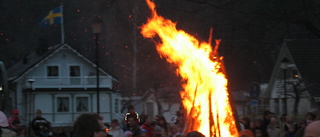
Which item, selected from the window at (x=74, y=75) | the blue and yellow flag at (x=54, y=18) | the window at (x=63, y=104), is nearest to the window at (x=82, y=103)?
the window at (x=63, y=104)

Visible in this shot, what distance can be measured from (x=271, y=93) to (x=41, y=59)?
17.7 meters

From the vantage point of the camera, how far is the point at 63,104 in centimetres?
5422

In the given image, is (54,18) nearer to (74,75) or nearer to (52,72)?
(52,72)

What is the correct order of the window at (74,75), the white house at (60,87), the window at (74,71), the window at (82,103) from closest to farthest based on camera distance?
the white house at (60,87) → the window at (74,71) → the window at (74,75) → the window at (82,103)

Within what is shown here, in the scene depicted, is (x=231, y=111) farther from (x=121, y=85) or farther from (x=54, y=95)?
(x=121, y=85)

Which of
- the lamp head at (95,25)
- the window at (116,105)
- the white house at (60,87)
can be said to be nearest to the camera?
the lamp head at (95,25)

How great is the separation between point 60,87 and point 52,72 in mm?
1449

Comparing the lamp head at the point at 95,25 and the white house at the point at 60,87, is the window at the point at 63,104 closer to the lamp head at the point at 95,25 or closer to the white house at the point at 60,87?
the white house at the point at 60,87

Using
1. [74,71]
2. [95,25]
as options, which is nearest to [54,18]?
[74,71]

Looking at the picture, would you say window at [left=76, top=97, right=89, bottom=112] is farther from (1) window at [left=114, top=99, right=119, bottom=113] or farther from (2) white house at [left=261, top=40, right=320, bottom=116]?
(2) white house at [left=261, top=40, right=320, bottom=116]

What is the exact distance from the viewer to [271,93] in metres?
48.9

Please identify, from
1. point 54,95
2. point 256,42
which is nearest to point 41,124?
point 256,42

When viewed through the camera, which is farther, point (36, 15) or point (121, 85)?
point (36, 15)

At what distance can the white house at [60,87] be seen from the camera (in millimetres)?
52412
